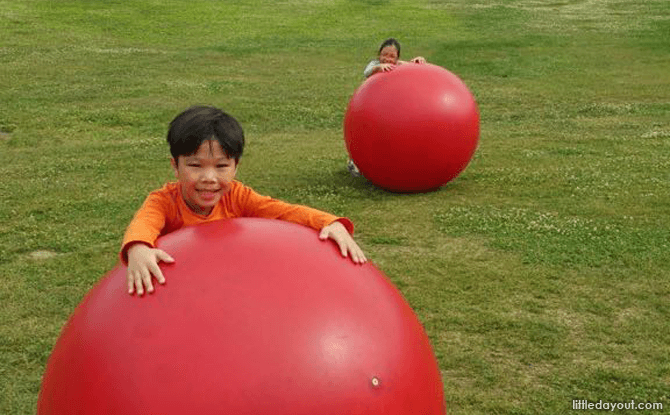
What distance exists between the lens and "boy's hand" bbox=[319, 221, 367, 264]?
4.17 m

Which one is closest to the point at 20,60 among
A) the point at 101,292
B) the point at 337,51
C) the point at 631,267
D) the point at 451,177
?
the point at 337,51

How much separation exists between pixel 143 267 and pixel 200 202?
74 centimetres

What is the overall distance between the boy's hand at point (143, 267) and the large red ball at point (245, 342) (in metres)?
0.05

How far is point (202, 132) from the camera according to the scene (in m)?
4.23

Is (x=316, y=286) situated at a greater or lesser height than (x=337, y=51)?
greater

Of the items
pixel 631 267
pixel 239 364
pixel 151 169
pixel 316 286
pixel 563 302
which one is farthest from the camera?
pixel 151 169

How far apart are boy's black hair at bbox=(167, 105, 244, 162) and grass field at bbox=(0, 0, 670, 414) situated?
2.18 meters

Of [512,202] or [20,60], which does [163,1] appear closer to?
[20,60]

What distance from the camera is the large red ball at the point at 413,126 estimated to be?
382 inches

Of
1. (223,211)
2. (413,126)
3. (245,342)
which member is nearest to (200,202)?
(223,211)

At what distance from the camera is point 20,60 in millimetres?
22031

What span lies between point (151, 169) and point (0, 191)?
1918mm

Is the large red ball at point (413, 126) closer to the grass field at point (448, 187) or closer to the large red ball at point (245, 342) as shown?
the grass field at point (448, 187)

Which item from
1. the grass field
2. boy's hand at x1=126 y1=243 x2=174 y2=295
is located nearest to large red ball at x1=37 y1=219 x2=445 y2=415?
boy's hand at x1=126 y1=243 x2=174 y2=295
